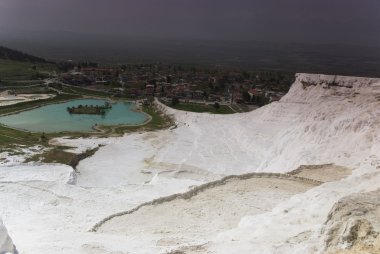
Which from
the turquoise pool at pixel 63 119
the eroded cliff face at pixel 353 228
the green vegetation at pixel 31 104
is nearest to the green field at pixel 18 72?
the green vegetation at pixel 31 104

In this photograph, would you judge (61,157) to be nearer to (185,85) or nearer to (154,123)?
(154,123)

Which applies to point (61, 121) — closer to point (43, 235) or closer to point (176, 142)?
point (176, 142)

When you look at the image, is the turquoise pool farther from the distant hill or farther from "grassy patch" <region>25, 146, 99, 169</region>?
the distant hill

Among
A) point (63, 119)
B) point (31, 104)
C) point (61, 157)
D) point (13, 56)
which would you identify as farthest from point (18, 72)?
point (61, 157)

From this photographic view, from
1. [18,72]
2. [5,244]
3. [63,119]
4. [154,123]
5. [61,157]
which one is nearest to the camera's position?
[5,244]

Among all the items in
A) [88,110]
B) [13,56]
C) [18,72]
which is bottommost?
[88,110]

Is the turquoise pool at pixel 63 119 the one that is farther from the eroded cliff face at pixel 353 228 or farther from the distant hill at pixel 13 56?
the distant hill at pixel 13 56
